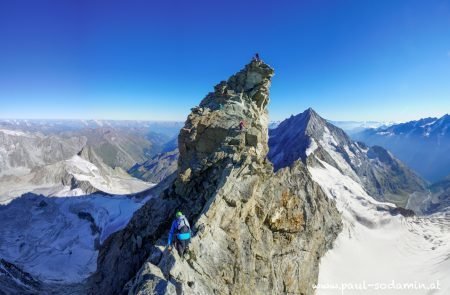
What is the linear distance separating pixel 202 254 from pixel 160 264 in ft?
11.6

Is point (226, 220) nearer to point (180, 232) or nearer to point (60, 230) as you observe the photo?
point (180, 232)

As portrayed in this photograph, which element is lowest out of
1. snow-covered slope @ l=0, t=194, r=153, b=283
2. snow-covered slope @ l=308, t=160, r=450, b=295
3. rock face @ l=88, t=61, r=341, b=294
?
snow-covered slope @ l=0, t=194, r=153, b=283

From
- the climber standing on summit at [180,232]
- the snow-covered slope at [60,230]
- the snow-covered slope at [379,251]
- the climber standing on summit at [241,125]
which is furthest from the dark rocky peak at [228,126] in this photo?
the snow-covered slope at [60,230]

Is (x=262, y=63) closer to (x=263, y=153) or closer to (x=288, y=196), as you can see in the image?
(x=263, y=153)

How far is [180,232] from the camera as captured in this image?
2452 centimetres

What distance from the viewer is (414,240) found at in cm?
12800

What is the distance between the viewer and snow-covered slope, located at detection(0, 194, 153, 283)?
113 m

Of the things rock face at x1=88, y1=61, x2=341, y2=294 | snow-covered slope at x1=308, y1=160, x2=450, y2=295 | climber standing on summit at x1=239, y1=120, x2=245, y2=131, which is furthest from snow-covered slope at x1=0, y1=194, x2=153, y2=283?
climber standing on summit at x1=239, y1=120, x2=245, y2=131

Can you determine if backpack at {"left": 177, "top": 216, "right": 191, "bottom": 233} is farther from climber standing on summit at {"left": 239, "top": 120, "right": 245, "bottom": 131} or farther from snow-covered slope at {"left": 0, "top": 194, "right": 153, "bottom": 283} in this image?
snow-covered slope at {"left": 0, "top": 194, "right": 153, "bottom": 283}

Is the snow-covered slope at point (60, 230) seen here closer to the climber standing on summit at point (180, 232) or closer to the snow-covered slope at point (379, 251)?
the snow-covered slope at point (379, 251)

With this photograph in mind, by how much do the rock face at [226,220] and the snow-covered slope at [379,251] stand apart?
2864 cm

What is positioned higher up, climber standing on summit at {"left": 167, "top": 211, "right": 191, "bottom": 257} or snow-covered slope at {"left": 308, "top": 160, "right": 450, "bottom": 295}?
climber standing on summit at {"left": 167, "top": 211, "right": 191, "bottom": 257}

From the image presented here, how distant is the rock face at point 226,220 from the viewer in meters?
26.5

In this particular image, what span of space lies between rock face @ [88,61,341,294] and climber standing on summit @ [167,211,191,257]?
2.85 ft
